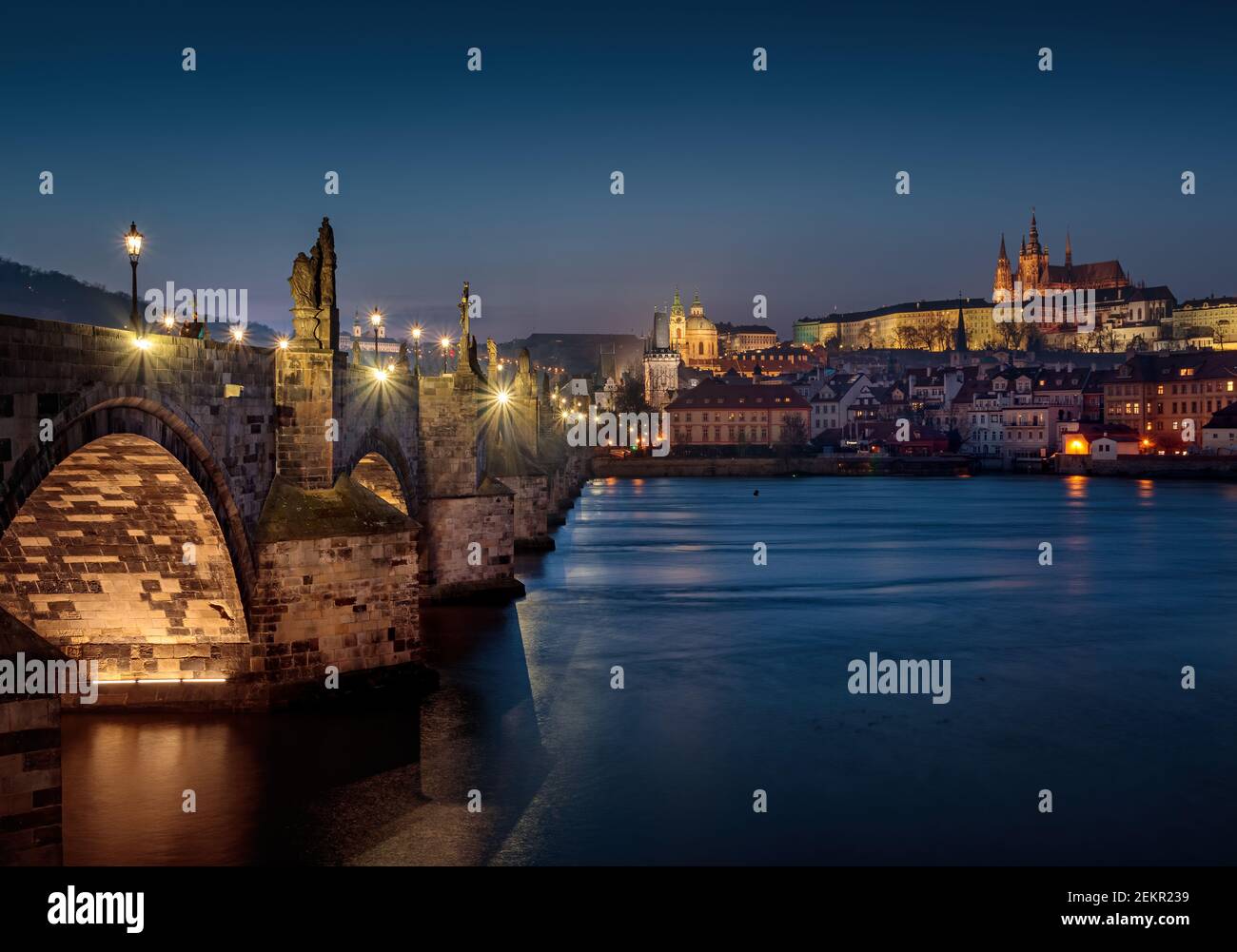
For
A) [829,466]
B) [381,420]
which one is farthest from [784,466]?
[381,420]

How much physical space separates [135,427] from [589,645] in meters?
14.6

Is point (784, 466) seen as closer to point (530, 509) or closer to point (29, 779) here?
point (530, 509)

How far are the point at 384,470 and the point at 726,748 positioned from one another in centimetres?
1175

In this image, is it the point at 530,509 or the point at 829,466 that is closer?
the point at 530,509

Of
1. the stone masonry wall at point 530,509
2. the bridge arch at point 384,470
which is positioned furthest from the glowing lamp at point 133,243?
the stone masonry wall at point 530,509

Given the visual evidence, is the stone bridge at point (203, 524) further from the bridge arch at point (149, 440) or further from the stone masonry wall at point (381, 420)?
the stone masonry wall at point (381, 420)

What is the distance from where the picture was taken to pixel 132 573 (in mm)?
17578

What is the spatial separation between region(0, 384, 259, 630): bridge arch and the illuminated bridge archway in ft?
0.28

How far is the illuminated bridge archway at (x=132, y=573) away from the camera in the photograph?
53.0ft

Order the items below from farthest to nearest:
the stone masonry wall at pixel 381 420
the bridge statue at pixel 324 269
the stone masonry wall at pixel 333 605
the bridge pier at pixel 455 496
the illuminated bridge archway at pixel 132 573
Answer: the bridge pier at pixel 455 496
the stone masonry wall at pixel 381 420
the bridge statue at pixel 324 269
the stone masonry wall at pixel 333 605
the illuminated bridge archway at pixel 132 573

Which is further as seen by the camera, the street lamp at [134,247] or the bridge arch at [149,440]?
the street lamp at [134,247]

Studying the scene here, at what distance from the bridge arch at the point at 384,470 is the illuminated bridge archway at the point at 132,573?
554 cm
